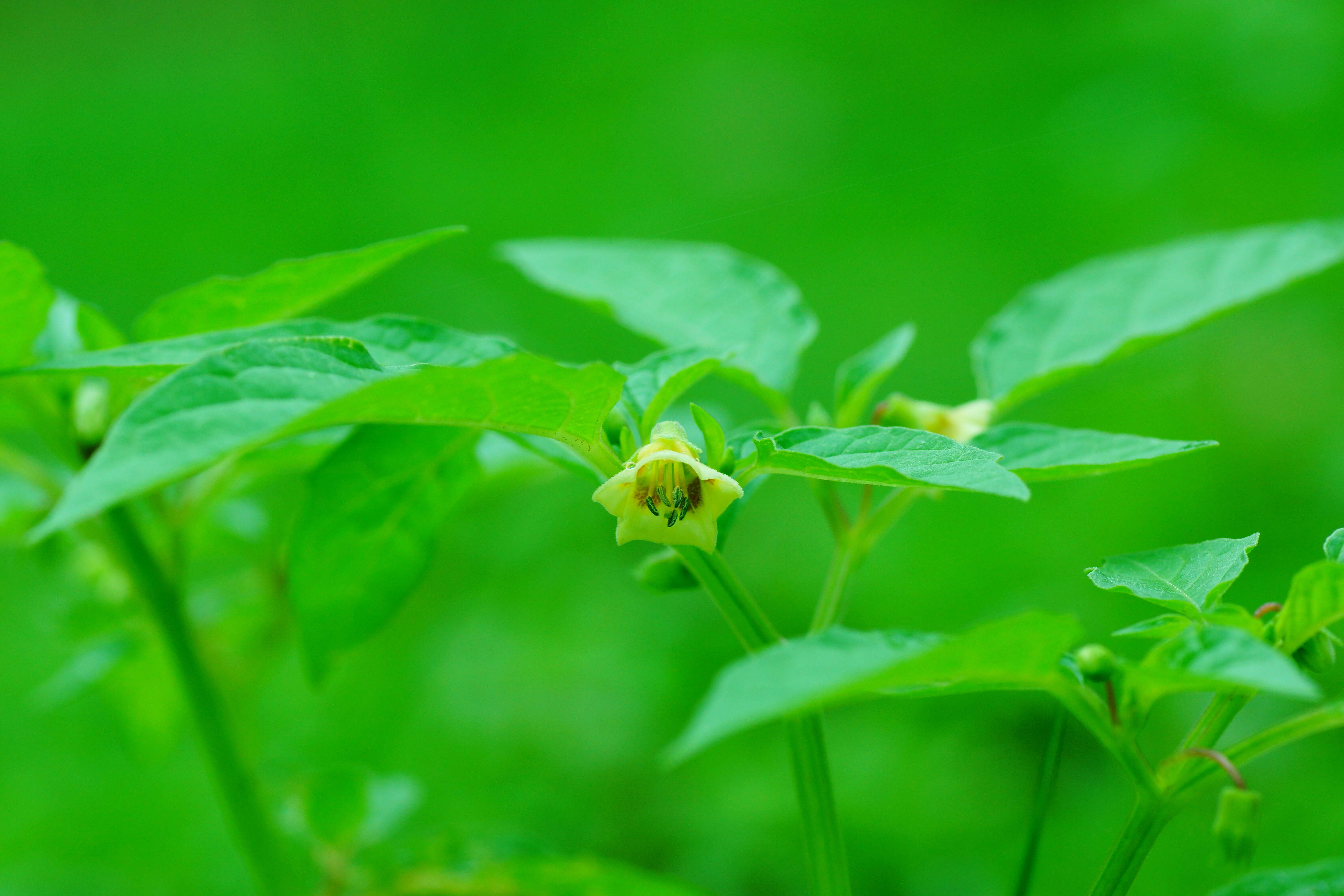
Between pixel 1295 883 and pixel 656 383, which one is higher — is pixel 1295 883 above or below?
below

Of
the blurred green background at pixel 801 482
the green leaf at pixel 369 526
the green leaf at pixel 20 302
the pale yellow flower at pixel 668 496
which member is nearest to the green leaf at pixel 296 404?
the pale yellow flower at pixel 668 496

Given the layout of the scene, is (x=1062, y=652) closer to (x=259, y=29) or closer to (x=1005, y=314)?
(x=1005, y=314)

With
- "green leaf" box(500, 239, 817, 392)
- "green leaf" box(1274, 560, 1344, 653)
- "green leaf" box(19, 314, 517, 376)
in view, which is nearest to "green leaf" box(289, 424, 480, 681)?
"green leaf" box(19, 314, 517, 376)

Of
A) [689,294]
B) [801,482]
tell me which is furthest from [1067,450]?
[801,482]

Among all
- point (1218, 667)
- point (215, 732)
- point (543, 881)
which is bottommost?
point (543, 881)

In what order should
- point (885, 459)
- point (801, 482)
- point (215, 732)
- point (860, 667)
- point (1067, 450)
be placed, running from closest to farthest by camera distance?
point (860, 667) < point (885, 459) < point (1067, 450) < point (215, 732) < point (801, 482)

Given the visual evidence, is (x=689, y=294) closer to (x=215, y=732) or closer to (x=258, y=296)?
(x=258, y=296)

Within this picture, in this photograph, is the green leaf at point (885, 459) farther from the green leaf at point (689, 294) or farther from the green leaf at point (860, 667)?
the green leaf at point (689, 294)

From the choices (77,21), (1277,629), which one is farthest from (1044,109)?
(77,21)
